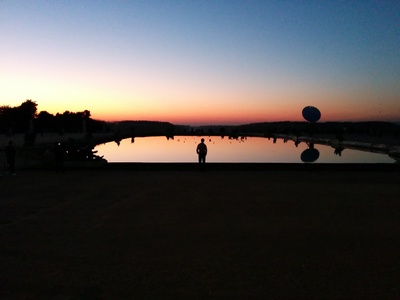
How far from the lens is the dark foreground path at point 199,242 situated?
14.9 ft

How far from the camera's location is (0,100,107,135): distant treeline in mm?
75188

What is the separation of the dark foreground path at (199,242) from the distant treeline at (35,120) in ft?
201

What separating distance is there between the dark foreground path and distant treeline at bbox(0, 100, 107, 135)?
2408 inches

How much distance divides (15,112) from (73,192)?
75658 mm

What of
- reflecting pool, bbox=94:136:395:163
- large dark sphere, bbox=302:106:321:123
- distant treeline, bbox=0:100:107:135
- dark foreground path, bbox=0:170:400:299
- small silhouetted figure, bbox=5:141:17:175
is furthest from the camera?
distant treeline, bbox=0:100:107:135

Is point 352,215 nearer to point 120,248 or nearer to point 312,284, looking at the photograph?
point 312,284

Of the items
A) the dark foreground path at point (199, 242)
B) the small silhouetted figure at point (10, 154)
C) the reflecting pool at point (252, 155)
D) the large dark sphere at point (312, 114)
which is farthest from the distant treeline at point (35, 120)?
the dark foreground path at point (199, 242)

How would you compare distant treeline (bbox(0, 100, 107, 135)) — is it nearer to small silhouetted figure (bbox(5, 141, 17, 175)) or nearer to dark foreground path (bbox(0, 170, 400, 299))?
small silhouetted figure (bbox(5, 141, 17, 175))

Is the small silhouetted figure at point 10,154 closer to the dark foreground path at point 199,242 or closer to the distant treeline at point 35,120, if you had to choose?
the dark foreground path at point 199,242

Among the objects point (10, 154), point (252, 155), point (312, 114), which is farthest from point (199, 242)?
point (312, 114)

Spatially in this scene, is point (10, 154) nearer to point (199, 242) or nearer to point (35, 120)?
point (199, 242)

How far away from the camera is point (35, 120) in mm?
81562

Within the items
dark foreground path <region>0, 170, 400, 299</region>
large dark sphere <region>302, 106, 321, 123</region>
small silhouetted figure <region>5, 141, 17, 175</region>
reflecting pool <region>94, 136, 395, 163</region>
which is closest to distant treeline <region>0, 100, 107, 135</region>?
reflecting pool <region>94, 136, 395, 163</region>

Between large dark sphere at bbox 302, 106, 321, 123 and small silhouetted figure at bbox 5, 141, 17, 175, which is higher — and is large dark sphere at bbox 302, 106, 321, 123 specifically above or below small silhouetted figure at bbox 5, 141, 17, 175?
above
